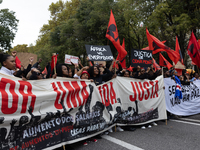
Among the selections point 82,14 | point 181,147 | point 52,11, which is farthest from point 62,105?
point 52,11

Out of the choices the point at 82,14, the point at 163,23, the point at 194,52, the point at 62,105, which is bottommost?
the point at 62,105

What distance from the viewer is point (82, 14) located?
25.8 m

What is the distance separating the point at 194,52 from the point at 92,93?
6.32 metres

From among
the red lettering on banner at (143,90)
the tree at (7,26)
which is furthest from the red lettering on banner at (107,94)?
the tree at (7,26)

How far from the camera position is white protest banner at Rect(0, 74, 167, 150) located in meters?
3.20

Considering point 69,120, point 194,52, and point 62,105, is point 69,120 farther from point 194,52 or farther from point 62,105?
point 194,52

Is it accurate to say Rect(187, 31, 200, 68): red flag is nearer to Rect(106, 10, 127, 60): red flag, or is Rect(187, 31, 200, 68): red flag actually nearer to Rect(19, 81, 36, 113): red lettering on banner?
Rect(106, 10, 127, 60): red flag

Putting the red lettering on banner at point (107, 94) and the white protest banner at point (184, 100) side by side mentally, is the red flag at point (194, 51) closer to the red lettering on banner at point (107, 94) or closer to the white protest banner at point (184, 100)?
the white protest banner at point (184, 100)

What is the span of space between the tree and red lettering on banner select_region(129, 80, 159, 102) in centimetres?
2221

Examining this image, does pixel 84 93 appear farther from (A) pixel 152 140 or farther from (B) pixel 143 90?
(B) pixel 143 90

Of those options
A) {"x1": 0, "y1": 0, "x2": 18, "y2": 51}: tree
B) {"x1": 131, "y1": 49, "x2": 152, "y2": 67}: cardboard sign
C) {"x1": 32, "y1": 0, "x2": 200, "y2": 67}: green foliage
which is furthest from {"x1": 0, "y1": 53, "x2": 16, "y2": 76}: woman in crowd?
{"x1": 0, "y1": 0, "x2": 18, "y2": 51}: tree

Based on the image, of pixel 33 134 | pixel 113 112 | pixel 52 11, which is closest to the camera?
pixel 33 134

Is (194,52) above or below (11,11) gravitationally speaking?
below

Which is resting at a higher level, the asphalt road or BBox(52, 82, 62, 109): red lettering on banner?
BBox(52, 82, 62, 109): red lettering on banner
